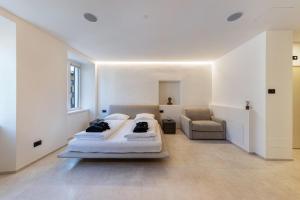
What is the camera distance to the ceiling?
286 cm

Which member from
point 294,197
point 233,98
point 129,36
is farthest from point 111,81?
point 294,197

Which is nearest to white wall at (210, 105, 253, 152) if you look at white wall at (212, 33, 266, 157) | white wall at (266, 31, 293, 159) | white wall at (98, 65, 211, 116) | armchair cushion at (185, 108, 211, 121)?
white wall at (212, 33, 266, 157)

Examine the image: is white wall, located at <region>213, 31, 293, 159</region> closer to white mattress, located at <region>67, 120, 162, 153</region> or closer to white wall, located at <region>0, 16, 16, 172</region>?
white mattress, located at <region>67, 120, 162, 153</region>

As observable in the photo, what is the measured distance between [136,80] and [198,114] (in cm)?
247

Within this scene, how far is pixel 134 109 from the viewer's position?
20.9 ft

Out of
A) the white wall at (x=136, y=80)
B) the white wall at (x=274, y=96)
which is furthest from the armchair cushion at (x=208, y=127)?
the white wall at (x=136, y=80)

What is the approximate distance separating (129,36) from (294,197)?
3.84 metres

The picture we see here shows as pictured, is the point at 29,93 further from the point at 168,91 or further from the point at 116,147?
the point at 168,91

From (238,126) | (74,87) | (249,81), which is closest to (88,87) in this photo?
(74,87)

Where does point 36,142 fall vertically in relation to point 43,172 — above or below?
above

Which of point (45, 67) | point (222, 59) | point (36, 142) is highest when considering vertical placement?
point (222, 59)

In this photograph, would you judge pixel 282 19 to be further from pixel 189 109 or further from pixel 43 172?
pixel 43 172

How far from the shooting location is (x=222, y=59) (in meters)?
5.79

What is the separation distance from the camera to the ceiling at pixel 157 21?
2.86 metres
